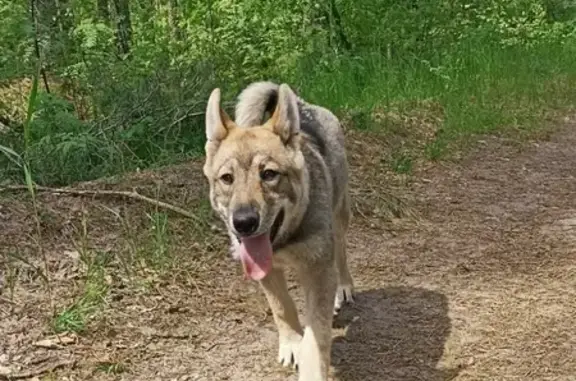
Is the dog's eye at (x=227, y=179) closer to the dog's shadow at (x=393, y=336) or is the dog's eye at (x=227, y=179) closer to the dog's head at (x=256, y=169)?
the dog's head at (x=256, y=169)

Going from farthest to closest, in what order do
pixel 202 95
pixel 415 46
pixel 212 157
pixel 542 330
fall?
pixel 415 46 < pixel 202 95 < pixel 542 330 < pixel 212 157

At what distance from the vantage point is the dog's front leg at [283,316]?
4.19 meters

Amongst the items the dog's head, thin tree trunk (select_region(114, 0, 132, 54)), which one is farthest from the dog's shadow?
thin tree trunk (select_region(114, 0, 132, 54))

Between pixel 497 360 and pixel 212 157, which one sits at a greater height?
pixel 212 157

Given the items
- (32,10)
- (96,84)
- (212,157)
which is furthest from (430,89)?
(212,157)

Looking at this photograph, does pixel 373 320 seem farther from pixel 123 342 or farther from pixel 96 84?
pixel 96 84

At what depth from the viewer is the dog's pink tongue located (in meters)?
3.77

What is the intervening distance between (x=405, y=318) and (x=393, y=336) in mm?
260

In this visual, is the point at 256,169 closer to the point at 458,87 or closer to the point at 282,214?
the point at 282,214

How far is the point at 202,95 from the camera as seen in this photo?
306 inches

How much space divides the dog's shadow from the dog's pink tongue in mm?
782

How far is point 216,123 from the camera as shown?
4.12m

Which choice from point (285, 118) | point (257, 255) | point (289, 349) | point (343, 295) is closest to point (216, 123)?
point (285, 118)

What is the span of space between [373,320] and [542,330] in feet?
3.13
